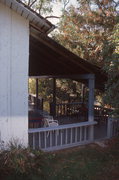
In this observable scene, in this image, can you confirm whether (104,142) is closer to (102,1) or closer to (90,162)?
(90,162)

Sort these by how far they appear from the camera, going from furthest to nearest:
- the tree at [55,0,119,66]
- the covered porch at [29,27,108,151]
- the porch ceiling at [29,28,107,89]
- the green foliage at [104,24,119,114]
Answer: the tree at [55,0,119,66], the covered porch at [29,27,108,151], the porch ceiling at [29,28,107,89], the green foliage at [104,24,119,114]

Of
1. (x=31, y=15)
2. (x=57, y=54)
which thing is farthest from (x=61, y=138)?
(x=31, y=15)

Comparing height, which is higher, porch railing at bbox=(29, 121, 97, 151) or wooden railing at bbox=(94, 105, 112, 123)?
wooden railing at bbox=(94, 105, 112, 123)

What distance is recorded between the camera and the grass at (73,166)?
4.94 m

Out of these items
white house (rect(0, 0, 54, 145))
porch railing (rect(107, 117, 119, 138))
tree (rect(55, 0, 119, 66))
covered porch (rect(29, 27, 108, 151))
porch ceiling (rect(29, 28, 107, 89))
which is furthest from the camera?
tree (rect(55, 0, 119, 66))

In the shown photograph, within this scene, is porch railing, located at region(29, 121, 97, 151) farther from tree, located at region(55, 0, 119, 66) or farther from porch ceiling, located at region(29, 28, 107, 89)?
tree, located at region(55, 0, 119, 66)

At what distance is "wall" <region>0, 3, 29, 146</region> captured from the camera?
17.2 ft

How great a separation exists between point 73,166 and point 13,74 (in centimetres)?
331

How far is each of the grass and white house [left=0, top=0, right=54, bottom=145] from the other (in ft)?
3.35

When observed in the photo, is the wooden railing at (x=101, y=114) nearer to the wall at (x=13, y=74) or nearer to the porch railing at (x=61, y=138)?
the porch railing at (x=61, y=138)

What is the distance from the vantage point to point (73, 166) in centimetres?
561

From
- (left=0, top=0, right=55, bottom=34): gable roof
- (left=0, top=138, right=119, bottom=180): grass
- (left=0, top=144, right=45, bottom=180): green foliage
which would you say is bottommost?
(left=0, top=138, right=119, bottom=180): grass

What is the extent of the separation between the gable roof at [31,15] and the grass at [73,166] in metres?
3.65

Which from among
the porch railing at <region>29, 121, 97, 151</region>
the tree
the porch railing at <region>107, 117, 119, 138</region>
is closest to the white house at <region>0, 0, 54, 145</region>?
the porch railing at <region>29, 121, 97, 151</region>
